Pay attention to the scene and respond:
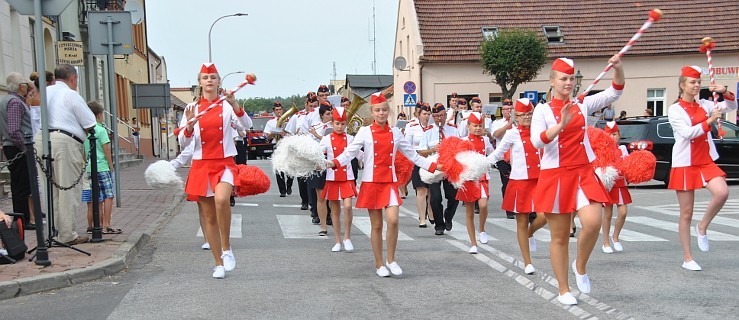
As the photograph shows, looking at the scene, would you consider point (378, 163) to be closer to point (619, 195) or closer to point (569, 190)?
point (569, 190)

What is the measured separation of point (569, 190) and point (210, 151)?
3308 mm

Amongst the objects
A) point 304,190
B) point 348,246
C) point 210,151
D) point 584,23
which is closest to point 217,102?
point 210,151

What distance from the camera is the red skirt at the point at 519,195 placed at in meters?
7.34

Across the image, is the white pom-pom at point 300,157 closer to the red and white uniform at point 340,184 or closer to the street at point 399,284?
the street at point 399,284

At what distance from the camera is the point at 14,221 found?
7.37m

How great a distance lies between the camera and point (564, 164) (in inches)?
223

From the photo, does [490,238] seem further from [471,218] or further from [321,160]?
[321,160]

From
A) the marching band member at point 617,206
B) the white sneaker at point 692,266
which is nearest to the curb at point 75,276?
the marching band member at point 617,206

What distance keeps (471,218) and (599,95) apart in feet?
9.46

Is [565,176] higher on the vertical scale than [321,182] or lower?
higher

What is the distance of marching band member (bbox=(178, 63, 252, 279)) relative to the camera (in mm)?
6828

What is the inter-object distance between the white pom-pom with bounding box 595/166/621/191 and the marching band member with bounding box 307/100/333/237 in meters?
3.74

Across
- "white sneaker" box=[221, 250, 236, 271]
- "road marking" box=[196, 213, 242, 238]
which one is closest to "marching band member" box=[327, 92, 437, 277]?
"white sneaker" box=[221, 250, 236, 271]

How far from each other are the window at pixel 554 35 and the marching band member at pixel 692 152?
102 ft
